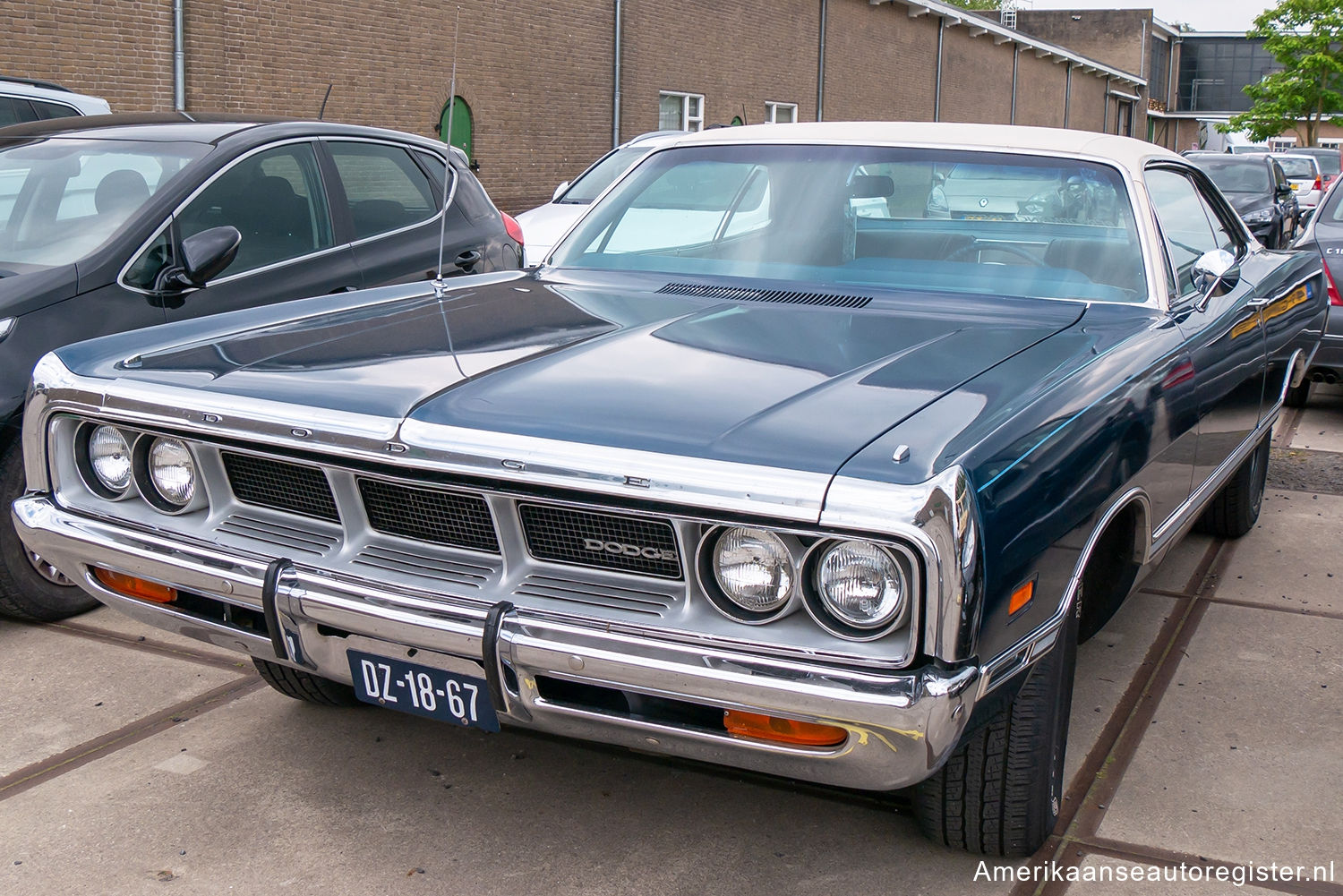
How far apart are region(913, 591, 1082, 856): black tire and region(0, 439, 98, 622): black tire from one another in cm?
269

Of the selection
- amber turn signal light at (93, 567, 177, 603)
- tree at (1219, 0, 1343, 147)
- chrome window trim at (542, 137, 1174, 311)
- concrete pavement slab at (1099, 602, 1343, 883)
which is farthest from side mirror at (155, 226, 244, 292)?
tree at (1219, 0, 1343, 147)

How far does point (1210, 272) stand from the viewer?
371 centimetres

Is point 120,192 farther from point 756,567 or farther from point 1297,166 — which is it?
point 1297,166

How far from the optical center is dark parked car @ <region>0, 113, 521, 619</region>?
4.18 m

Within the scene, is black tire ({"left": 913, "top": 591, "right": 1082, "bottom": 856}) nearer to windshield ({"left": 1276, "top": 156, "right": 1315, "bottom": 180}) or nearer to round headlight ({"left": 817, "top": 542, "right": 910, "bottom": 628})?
round headlight ({"left": 817, "top": 542, "right": 910, "bottom": 628})

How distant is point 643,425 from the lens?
2344 mm

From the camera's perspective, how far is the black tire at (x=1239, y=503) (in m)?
5.00

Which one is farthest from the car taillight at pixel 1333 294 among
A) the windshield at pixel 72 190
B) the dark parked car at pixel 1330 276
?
the windshield at pixel 72 190

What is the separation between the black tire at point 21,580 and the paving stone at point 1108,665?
297 cm

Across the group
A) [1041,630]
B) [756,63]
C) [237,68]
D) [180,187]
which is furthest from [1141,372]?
[756,63]

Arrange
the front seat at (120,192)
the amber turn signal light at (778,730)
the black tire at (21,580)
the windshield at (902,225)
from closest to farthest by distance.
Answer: the amber turn signal light at (778,730), the windshield at (902,225), the black tire at (21,580), the front seat at (120,192)

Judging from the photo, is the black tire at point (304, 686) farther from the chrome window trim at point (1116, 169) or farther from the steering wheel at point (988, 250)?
the steering wheel at point (988, 250)

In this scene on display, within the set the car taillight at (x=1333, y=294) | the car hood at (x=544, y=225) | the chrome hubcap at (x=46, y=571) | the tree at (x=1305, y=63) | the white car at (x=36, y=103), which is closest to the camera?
the chrome hubcap at (x=46, y=571)

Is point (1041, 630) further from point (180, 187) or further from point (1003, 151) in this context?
point (180, 187)
